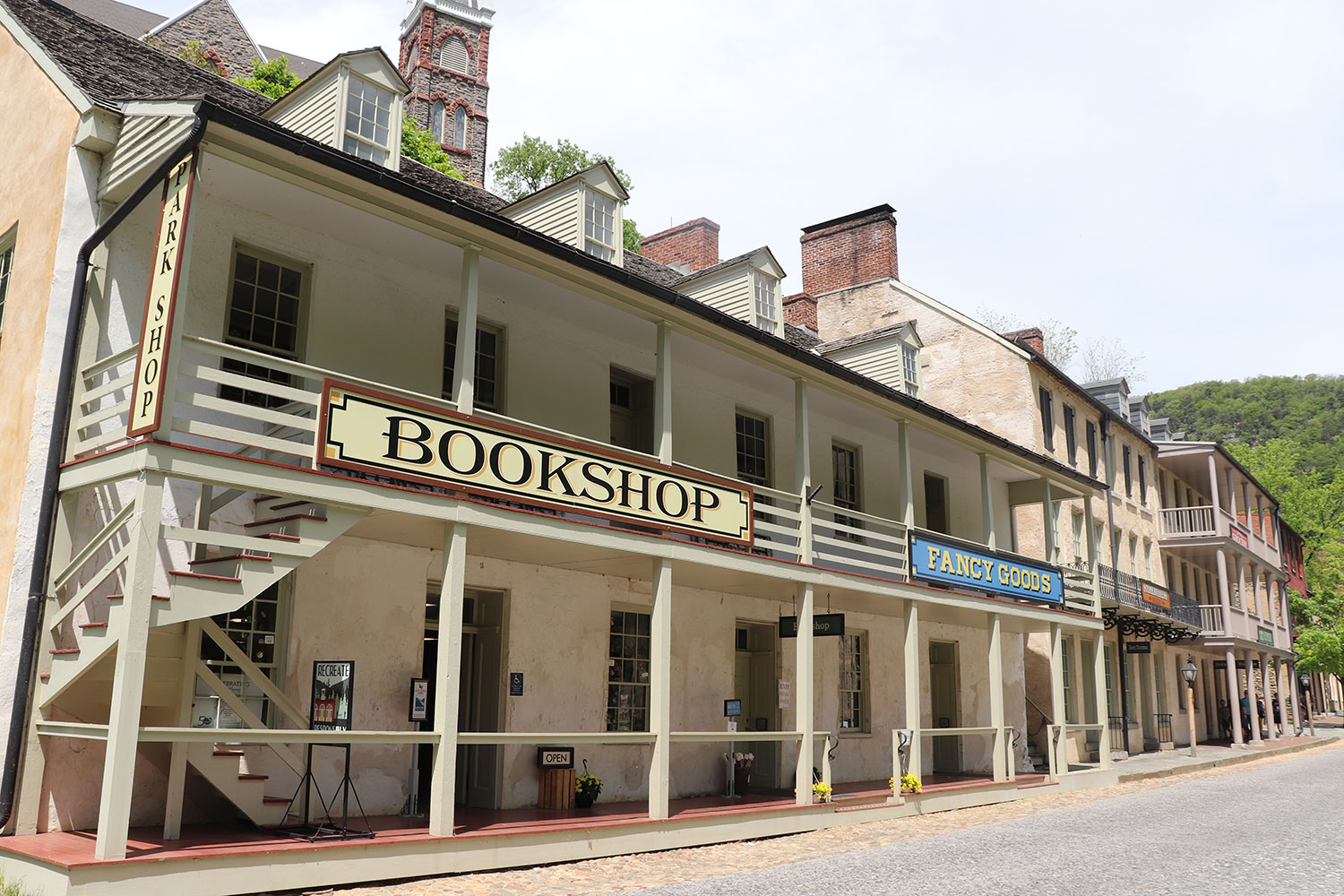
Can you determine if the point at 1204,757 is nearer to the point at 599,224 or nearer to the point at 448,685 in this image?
the point at 599,224

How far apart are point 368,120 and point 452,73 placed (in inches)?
1967

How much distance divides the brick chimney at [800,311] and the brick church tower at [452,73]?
30487 mm

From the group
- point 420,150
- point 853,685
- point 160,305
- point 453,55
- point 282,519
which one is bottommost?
point 853,685

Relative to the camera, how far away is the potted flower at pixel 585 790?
41.4 feet

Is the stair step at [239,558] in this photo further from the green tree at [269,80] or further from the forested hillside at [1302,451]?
the forested hillside at [1302,451]

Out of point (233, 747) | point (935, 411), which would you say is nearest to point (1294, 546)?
point (935, 411)

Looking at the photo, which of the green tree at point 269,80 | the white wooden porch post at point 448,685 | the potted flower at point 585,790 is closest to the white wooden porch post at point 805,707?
the potted flower at point 585,790

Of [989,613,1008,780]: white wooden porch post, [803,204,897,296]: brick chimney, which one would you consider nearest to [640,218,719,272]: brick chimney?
[803,204,897,296]: brick chimney

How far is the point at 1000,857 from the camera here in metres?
10.8

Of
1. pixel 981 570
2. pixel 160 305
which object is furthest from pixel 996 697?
pixel 160 305

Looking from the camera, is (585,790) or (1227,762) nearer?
(585,790)

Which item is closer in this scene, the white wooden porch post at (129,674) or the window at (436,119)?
the white wooden porch post at (129,674)

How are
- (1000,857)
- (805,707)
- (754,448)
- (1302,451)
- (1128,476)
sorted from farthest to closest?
(1302,451)
(1128,476)
(754,448)
(805,707)
(1000,857)

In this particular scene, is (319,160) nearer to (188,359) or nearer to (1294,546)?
(188,359)
